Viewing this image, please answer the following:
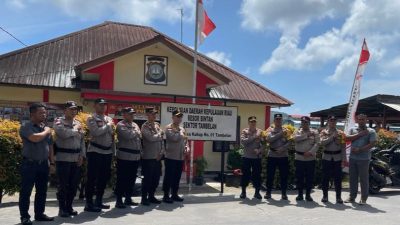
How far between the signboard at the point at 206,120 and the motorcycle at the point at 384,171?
3.58 metres

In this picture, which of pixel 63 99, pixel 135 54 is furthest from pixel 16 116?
pixel 135 54

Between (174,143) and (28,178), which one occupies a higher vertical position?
(174,143)

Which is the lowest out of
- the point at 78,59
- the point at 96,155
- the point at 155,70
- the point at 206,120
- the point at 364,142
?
the point at 96,155

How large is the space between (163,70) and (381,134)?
772 centimetres

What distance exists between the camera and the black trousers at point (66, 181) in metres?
7.21

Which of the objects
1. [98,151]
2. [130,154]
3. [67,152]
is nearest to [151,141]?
[130,154]

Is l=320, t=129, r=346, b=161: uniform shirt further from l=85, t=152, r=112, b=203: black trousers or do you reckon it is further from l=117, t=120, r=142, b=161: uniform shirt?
l=85, t=152, r=112, b=203: black trousers

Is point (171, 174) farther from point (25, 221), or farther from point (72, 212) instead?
point (25, 221)

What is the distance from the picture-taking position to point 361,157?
955cm

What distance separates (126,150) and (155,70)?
8.10 m

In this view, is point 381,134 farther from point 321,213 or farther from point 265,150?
point 321,213

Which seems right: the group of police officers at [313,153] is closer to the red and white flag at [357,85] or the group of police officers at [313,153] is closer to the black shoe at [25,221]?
the red and white flag at [357,85]

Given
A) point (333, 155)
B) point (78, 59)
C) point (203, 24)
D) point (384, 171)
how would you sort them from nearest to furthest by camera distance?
point (333, 155) < point (384, 171) < point (203, 24) < point (78, 59)

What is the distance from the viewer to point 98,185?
7.90 metres
